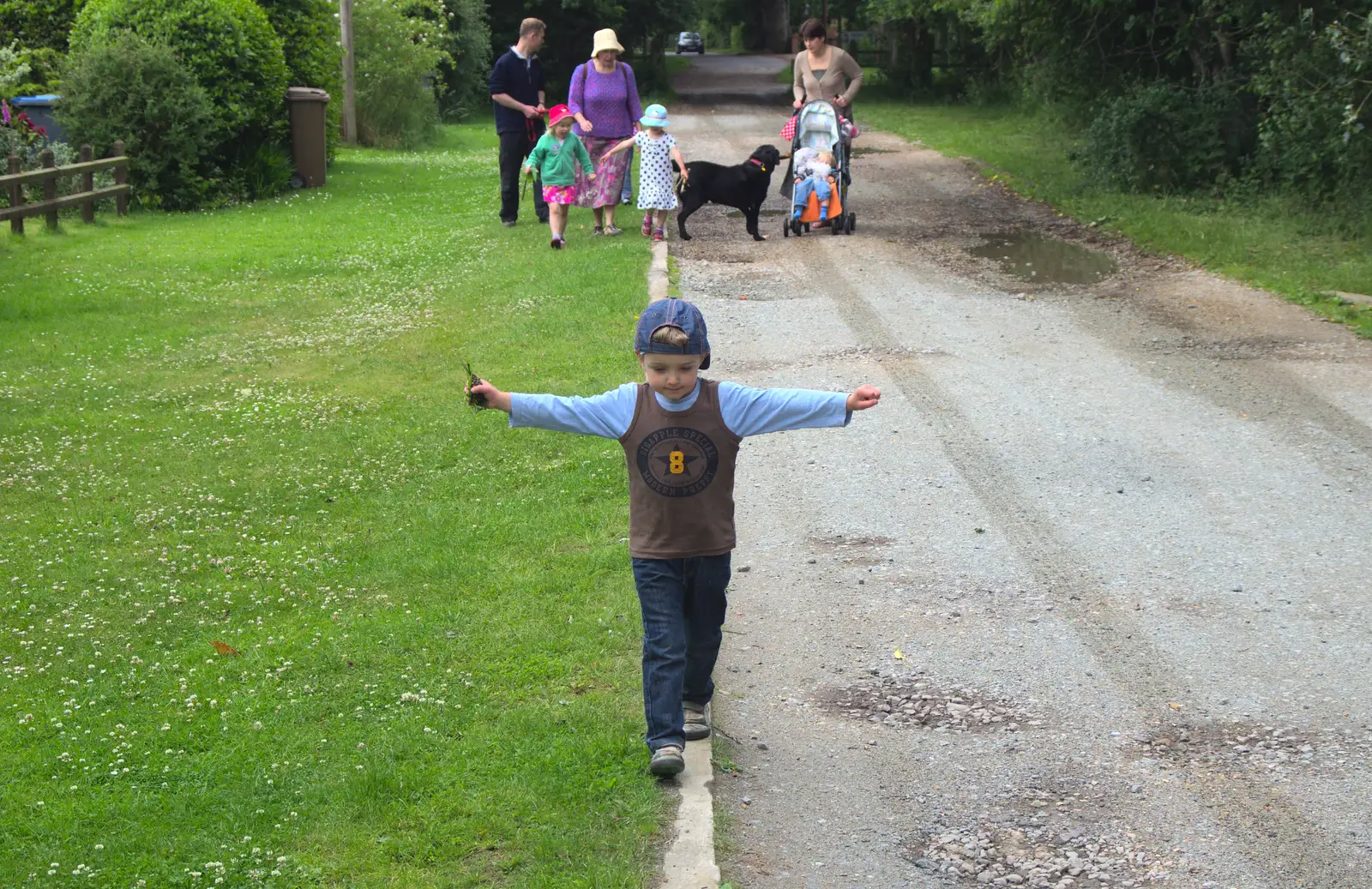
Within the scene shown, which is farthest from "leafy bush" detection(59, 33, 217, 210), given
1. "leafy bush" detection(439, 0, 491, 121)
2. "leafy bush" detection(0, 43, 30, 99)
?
"leafy bush" detection(439, 0, 491, 121)

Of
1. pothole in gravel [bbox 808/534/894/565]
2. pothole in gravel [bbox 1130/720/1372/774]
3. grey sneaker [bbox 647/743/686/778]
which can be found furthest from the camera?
pothole in gravel [bbox 808/534/894/565]

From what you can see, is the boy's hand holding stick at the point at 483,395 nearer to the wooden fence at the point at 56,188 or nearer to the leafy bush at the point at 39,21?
the wooden fence at the point at 56,188

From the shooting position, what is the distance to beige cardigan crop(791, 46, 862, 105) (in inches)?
610

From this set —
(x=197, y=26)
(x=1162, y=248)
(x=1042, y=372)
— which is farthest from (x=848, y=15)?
(x=1042, y=372)

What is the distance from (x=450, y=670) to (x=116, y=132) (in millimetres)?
15750

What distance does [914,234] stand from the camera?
15.9 metres

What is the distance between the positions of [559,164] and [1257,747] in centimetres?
1099

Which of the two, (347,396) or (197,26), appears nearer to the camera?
(347,396)

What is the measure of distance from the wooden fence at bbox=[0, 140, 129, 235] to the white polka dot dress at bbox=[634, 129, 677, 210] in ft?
23.4

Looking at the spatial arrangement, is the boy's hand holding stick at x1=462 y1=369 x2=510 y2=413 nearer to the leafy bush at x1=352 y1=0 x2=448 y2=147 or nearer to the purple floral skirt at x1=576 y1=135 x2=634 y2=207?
the purple floral skirt at x1=576 y1=135 x2=634 y2=207

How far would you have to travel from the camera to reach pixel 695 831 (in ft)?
14.0

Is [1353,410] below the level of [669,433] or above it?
below

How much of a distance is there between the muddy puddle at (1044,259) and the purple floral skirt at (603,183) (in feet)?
12.3

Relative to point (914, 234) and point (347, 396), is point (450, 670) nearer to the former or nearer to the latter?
point (347, 396)
